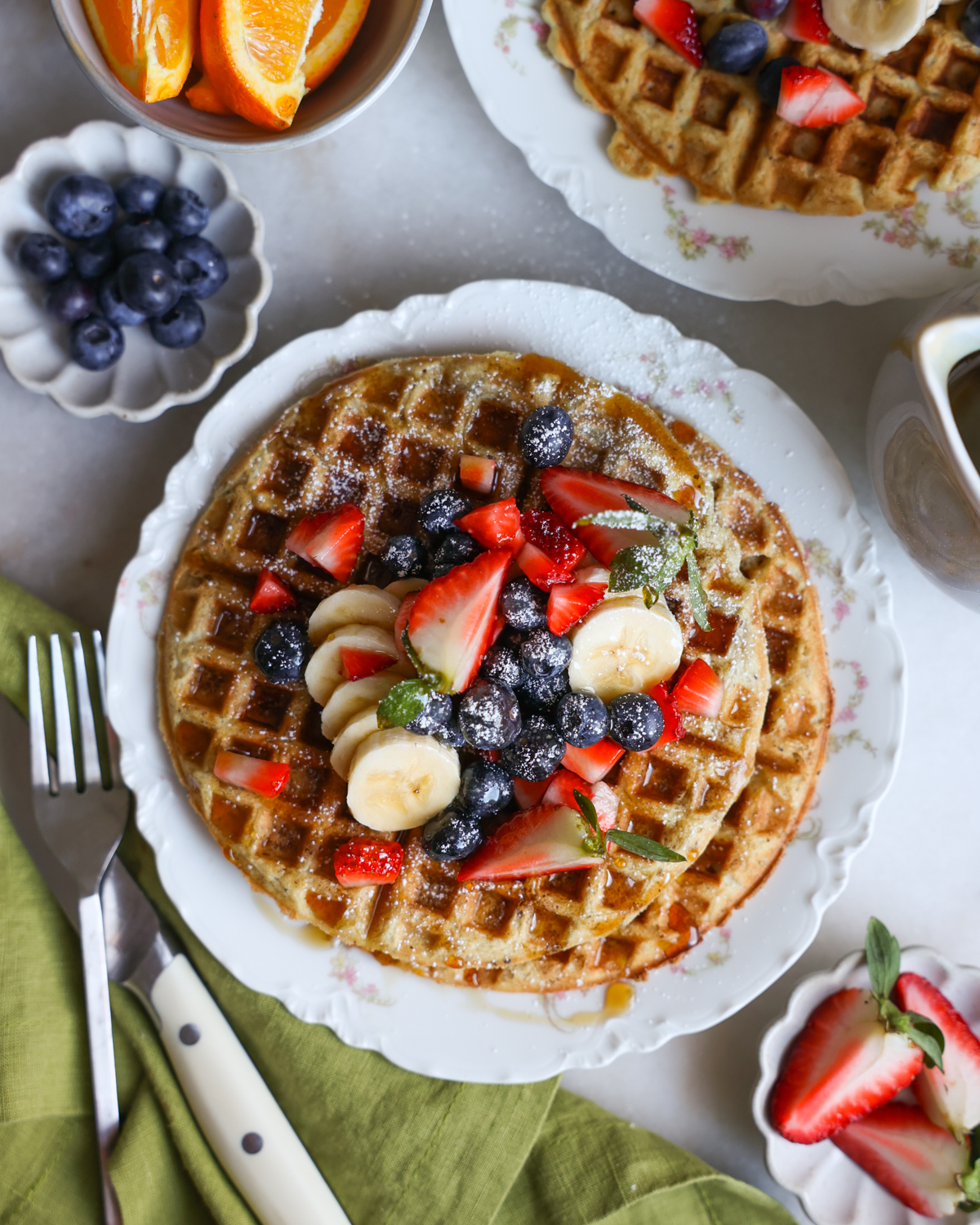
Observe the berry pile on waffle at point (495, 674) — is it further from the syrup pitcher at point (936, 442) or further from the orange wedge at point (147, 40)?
the orange wedge at point (147, 40)

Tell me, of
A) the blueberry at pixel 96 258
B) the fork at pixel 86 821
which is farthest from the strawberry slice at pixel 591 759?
the blueberry at pixel 96 258

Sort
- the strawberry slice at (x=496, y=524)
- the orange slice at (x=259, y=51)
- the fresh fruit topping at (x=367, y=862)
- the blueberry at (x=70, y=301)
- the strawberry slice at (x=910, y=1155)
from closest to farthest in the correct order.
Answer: the orange slice at (x=259, y=51)
the strawberry slice at (x=496, y=524)
the fresh fruit topping at (x=367, y=862)
the blueberry at (x=70, y=301)
the strawberry slice at (x=910, y=1155)

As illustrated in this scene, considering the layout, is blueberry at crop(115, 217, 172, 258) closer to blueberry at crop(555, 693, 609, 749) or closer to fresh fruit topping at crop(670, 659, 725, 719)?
blueberry at crop(555, 693, 609, 749)

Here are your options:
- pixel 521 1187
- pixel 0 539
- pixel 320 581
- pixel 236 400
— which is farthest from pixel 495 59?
pixel 521 1187

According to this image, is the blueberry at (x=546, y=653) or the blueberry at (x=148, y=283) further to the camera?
the blueberry at (x=148, y=283)

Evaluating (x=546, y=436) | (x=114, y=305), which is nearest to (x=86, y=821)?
(x=114, y=305)

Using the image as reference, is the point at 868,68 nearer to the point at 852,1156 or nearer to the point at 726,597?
the point at 726,597

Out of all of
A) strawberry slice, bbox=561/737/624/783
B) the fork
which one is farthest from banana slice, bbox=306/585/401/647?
the fork
